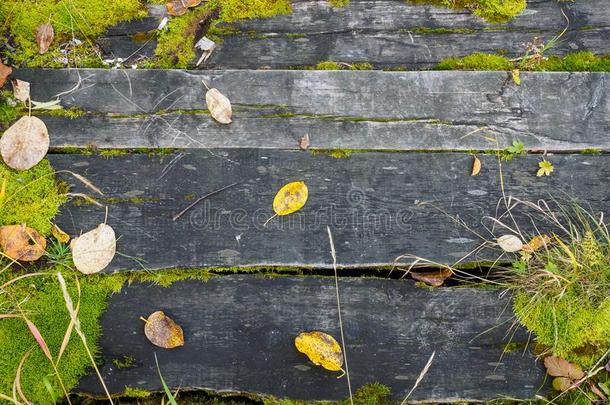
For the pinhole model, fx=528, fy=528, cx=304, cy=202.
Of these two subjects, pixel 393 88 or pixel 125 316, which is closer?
pixel 125 316

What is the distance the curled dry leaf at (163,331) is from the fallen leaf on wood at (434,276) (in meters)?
1.05

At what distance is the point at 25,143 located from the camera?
7.73ft

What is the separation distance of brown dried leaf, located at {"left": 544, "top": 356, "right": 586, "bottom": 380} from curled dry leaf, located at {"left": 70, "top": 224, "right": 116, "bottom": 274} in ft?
6.34

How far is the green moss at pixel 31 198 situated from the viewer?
7.54 ft

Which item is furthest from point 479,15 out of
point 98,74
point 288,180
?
point 98,74

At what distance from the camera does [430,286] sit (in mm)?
2309

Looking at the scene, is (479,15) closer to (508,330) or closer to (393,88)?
(393,88)

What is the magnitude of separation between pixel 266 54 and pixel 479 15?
3.41ft

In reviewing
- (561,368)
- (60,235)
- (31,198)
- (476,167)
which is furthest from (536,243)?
(31,198)

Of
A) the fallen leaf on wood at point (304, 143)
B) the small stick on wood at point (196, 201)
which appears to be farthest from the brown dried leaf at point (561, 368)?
the small stick on wood at point (196, 201)

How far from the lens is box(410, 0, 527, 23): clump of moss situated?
8.24 feet

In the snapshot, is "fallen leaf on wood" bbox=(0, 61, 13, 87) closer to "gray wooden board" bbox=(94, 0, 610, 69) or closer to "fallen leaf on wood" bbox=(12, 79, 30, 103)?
"fallen leaf on wood" bbox=(12, 79, 30, 103)

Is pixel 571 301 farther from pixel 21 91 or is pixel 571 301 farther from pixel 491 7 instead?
pixel 21 91

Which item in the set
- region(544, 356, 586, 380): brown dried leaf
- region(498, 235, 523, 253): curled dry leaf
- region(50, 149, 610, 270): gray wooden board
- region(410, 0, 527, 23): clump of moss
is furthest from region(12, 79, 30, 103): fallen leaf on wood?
region(544, 356, 586, 380): brown dried leaf
